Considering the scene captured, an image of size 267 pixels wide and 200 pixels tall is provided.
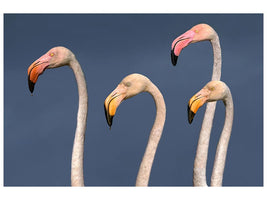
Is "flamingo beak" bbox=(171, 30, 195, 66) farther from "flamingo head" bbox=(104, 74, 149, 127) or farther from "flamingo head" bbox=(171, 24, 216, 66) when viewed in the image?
"flamingo head" bbox=(104, 74, 149, 127)

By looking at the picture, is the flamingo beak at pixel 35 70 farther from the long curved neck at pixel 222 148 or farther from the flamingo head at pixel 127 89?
the long curved neck at pixel 222 148

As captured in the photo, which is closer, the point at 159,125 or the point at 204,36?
the point at 159,125

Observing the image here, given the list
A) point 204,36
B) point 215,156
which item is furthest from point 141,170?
point 204,36

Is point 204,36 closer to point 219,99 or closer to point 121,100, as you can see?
point 219,99

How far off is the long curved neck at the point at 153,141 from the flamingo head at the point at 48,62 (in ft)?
5.04

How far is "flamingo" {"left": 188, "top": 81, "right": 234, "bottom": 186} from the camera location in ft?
44.3

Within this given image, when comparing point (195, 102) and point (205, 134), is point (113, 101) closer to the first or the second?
point (195, 102)

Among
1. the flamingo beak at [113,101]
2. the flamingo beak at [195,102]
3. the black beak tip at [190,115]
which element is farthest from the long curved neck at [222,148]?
the flamingo beak at [113,101]

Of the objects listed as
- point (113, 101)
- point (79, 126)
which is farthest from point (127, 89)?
point (79, 126)

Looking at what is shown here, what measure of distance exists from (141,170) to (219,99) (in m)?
1.74

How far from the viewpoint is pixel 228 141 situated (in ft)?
46.8

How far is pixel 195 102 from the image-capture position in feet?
44.0

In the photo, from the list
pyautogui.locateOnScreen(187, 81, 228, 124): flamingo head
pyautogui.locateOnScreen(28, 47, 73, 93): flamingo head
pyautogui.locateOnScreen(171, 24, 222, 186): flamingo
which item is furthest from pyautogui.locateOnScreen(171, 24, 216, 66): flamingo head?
pyautogui.locateOnScreen(28, 47, 73, 93): flamingo head

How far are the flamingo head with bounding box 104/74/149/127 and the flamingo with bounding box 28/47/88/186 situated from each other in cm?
72
